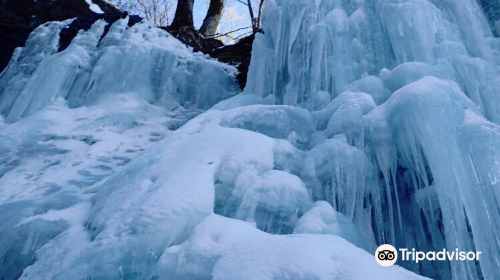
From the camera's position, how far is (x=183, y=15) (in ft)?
30.4

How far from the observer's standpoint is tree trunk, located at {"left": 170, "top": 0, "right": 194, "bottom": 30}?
29.9ft

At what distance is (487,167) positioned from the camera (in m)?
2.59

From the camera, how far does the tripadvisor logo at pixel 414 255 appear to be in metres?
2.42

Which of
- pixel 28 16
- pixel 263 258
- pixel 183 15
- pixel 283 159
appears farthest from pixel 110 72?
pixel 263 258

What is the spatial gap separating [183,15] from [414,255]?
25.3 feet

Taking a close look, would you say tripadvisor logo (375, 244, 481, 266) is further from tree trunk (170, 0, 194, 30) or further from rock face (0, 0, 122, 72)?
tree trunk (170, 0, 194, 30)

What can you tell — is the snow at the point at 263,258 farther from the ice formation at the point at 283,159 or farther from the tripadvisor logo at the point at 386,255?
the tripadvisor logo at the point at 386,255

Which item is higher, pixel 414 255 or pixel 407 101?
pixel 407 101

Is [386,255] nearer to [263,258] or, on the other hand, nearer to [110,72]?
[263,258]

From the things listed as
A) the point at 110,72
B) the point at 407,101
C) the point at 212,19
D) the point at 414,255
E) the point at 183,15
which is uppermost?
the point at 407,101

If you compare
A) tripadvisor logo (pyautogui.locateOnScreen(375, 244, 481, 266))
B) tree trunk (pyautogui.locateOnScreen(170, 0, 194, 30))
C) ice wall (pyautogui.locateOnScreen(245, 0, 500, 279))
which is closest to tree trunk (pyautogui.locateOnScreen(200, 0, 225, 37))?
tree trunk (pyautogui.locateOnScreen(170, 0, 194, 30))

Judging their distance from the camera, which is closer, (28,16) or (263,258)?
(263,258)

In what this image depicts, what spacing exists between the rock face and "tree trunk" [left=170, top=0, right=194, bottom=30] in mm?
1633

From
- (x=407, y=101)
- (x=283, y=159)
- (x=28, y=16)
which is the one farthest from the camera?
(x=28, y=16)
